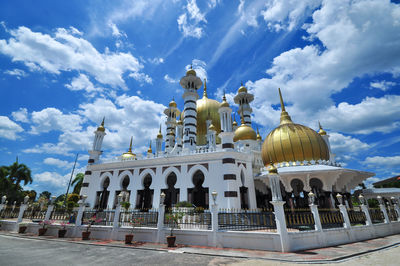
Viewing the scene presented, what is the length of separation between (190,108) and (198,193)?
12.2m

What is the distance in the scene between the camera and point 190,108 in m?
27.3

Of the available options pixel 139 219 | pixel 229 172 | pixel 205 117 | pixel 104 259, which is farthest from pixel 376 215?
pixel 205 117

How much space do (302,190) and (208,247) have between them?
12.3 meters

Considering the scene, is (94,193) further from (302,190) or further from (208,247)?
(302,190)

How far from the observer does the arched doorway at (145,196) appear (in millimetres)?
20641

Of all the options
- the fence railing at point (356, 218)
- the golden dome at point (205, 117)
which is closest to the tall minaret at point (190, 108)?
the golden dome at point (205, 117)

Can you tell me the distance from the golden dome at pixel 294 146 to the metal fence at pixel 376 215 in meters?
5.06

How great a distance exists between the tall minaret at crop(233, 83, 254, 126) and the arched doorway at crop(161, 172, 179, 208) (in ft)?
57.0

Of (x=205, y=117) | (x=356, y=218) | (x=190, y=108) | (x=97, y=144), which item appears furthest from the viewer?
(x=205, y=117)

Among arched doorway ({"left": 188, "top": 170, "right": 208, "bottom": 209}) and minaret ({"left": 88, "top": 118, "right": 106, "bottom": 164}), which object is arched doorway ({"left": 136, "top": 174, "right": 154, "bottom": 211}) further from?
minaret ({"left": 88, "top": 118, "right": 106, "bottom": 164})

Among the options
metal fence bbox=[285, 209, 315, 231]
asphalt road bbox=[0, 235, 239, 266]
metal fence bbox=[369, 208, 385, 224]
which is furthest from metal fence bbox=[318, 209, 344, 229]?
asphalt road bbox=[0, 235, 239, 266]

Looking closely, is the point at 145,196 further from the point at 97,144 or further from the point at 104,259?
the point at 104,259

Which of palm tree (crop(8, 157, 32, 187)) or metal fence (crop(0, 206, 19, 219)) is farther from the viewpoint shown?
palm tree (crop(8, 157, 32, 187))

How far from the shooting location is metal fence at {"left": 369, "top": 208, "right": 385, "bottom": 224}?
14.1 m
